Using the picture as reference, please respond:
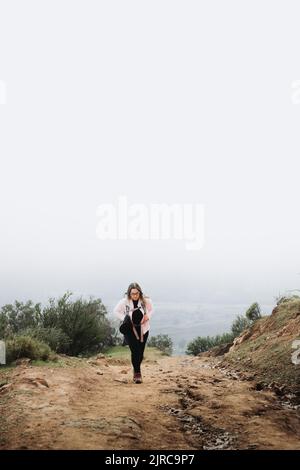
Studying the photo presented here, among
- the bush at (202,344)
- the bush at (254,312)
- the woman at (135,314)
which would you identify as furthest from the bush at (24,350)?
the bush at (202,344)

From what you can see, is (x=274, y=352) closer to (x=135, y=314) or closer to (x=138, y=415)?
(x=135, y=314)

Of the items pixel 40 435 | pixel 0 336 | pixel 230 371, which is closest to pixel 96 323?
pixel 0 336

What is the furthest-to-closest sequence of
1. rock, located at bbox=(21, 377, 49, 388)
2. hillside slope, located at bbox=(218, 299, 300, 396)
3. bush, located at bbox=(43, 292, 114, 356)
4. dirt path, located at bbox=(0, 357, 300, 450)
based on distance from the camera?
Result: bush, located at bbox=(43, 292, 114, 356) → hillside slope, located at bbox=(218, 299, 300, 396) → rock, located at bbox=(21, 377, 49, 388) → dirt path, located at bbox=(0, 357, 300, 450)

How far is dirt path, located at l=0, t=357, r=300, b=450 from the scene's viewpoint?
4.46 meters

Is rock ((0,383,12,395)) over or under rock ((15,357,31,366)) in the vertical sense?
over

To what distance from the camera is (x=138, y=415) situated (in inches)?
217

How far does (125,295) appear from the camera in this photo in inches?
346

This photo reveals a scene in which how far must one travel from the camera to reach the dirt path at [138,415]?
446 centimetres

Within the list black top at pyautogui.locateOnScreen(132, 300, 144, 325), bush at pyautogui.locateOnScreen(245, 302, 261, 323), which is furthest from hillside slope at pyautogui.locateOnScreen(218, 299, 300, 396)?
bush at pyautogui.locateOnScreen(245, 302, 261, 323)

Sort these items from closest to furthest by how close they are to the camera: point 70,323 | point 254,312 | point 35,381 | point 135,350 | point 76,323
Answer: point 35,381 → point 135,350 → point 70,323 → point 76,323 → point 254,312

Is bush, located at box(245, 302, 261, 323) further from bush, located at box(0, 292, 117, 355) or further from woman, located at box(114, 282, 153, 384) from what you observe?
woman, located at box(114, 282, 153, 384)

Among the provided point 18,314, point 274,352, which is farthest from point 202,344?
point 274,352

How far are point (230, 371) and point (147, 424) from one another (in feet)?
16.8

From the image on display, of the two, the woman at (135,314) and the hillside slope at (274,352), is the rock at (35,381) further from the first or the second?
the hillside slope at (274,352)
